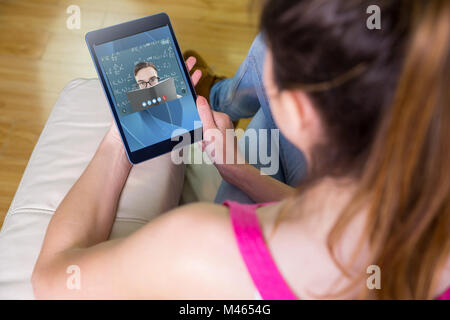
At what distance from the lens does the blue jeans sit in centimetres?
87

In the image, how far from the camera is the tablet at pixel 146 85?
0.79 m

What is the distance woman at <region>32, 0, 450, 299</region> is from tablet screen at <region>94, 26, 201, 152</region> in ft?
0.92

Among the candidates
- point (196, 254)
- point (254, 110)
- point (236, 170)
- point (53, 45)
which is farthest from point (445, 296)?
point (53, 45)

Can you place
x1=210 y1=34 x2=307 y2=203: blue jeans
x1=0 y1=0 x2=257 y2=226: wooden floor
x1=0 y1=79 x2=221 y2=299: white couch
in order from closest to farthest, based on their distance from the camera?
x1=0 y1=79 x2=221 y2=299: white couch, x1=210 y1=34 x2=307 y2=203: blue jeans, x1=0 y1=0 x2=257 y2=226: wooden floor

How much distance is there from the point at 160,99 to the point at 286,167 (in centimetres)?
32

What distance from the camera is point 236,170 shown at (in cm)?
84

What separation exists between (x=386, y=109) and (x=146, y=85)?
1.77ft

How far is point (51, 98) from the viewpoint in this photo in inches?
57.4

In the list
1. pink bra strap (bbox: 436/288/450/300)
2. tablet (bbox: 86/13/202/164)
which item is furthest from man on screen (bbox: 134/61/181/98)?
pink bra strap (bbox: 436/288/450/300)

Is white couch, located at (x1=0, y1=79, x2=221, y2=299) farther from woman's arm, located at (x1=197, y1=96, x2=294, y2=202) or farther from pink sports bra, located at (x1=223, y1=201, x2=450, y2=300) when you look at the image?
pink sports bra, located at (x1=223, y1=201, x2=450, y2=300)

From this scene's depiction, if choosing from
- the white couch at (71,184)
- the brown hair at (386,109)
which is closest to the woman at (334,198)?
the brown hair at (386,109)

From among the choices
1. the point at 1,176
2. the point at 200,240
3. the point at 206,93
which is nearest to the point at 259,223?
the point at 200,240

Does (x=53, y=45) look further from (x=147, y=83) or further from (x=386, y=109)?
(x=386, y=109)

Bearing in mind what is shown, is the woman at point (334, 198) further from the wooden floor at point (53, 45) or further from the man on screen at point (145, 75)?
the wooden floor at point (53, 45)
